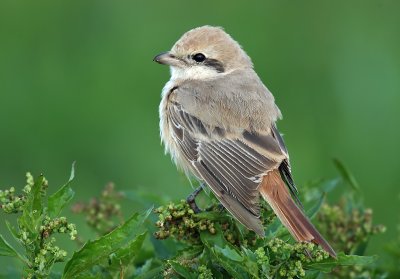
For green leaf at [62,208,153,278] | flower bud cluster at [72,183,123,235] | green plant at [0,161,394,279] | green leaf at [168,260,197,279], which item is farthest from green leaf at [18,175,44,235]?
flower bud cluster at [72,183,123,235]

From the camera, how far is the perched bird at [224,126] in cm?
514

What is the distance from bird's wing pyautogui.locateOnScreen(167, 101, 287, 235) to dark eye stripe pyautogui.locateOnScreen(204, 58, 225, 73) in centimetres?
48

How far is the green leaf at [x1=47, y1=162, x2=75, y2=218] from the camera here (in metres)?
3.64

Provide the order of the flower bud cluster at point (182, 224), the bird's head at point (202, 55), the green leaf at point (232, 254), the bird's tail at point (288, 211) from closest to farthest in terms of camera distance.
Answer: the green leaf at point (232, 254), the flower bud cluster at point (182, 224), the bird's tail at point (288, 211), the bird's head at point (202, 55)

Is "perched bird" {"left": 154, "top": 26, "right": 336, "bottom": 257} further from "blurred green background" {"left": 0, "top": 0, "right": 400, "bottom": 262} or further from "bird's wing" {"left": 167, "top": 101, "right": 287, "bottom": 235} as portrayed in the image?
"blurred green background" {"left": 0, "top": 0, "right": 400, "bottom": 262}

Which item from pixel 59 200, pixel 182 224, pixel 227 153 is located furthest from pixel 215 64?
pixel 59 200

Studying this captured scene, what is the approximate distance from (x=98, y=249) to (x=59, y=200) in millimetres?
269

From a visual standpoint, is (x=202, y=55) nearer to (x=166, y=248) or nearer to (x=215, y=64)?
(x=215, y=64)

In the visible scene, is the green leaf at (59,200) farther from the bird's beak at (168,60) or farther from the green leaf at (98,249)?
the bird's beak at (168,60)

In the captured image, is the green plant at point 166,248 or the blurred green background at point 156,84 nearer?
the green plant at point 166,248

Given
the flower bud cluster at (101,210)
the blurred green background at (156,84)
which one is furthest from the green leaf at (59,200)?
the blurred green background at (156,84)

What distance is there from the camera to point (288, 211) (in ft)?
15.1

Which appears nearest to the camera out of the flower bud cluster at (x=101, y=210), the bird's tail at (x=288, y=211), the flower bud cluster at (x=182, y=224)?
the flower bud cluster at (x=182, y=224)

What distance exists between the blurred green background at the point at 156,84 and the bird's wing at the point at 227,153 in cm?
212
